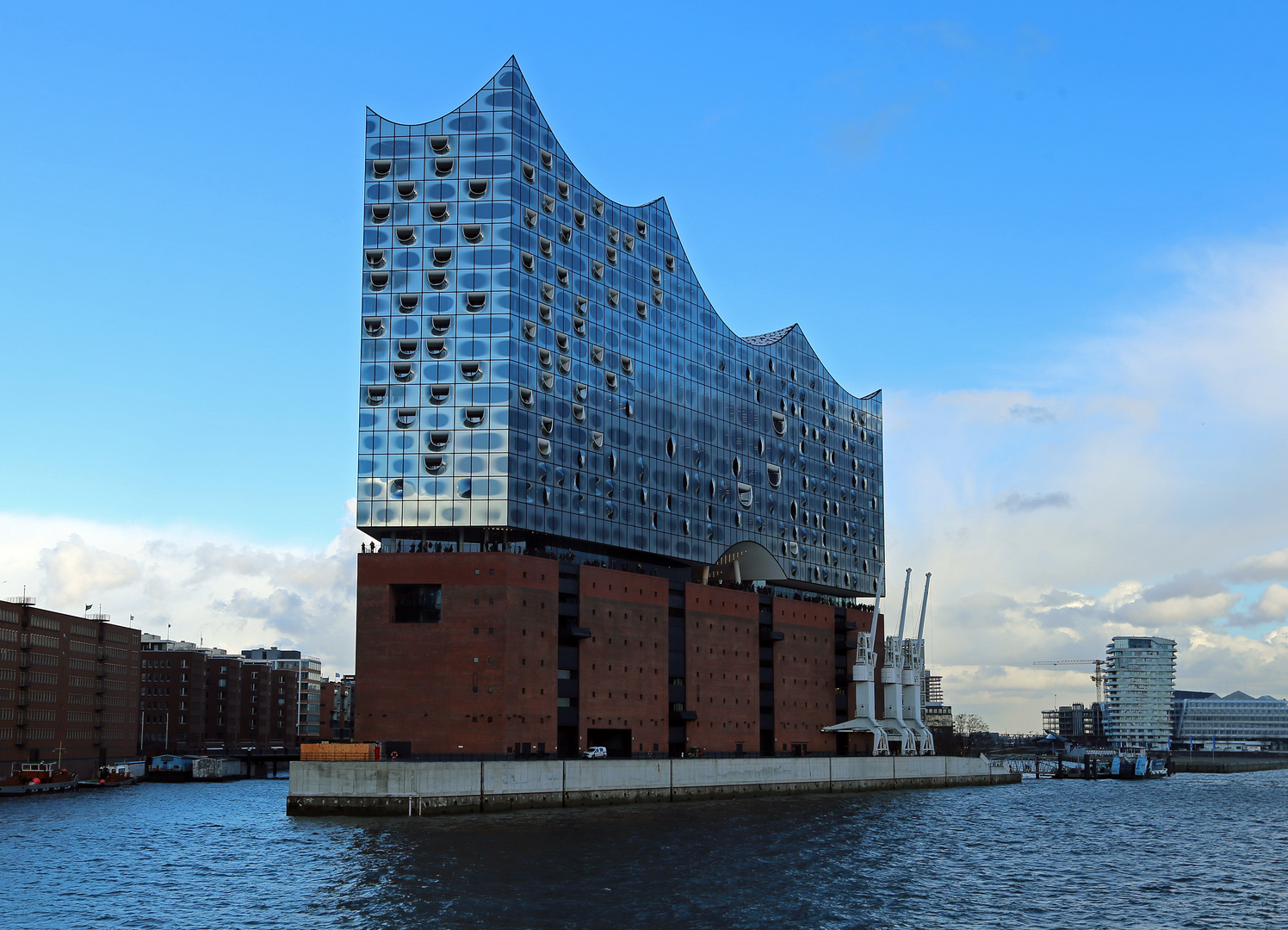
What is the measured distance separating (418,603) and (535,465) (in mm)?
15823

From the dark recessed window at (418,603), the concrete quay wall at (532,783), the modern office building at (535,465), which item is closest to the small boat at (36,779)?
the concrete quay wall at (532,783)

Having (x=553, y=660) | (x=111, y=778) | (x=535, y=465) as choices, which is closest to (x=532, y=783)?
(x=553, y=660)

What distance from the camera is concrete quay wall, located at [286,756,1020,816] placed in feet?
304

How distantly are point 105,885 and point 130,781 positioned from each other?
119 m

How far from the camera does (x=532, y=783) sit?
328ft

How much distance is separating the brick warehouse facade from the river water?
1060 centimetres

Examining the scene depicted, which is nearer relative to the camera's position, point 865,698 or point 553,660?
point 553,660

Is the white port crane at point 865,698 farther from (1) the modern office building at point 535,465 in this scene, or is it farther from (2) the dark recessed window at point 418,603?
(2) the dark recessed window at point 418,603

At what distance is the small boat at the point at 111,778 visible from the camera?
16350cm

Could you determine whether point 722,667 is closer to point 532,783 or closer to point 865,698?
point 865,698

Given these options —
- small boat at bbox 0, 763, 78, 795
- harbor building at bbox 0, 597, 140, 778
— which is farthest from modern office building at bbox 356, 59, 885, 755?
harbor building at bbox 0, 597, 140, 778

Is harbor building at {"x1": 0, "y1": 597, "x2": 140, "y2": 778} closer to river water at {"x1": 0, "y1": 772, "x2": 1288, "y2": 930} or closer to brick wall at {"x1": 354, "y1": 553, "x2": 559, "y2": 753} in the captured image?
river water at {"x1": 0, "y1": 772, "x2": 1288, "y2": 930}

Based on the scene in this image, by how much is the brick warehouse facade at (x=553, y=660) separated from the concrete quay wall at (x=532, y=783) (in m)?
3.83

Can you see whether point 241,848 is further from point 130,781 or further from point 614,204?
point 130,781
